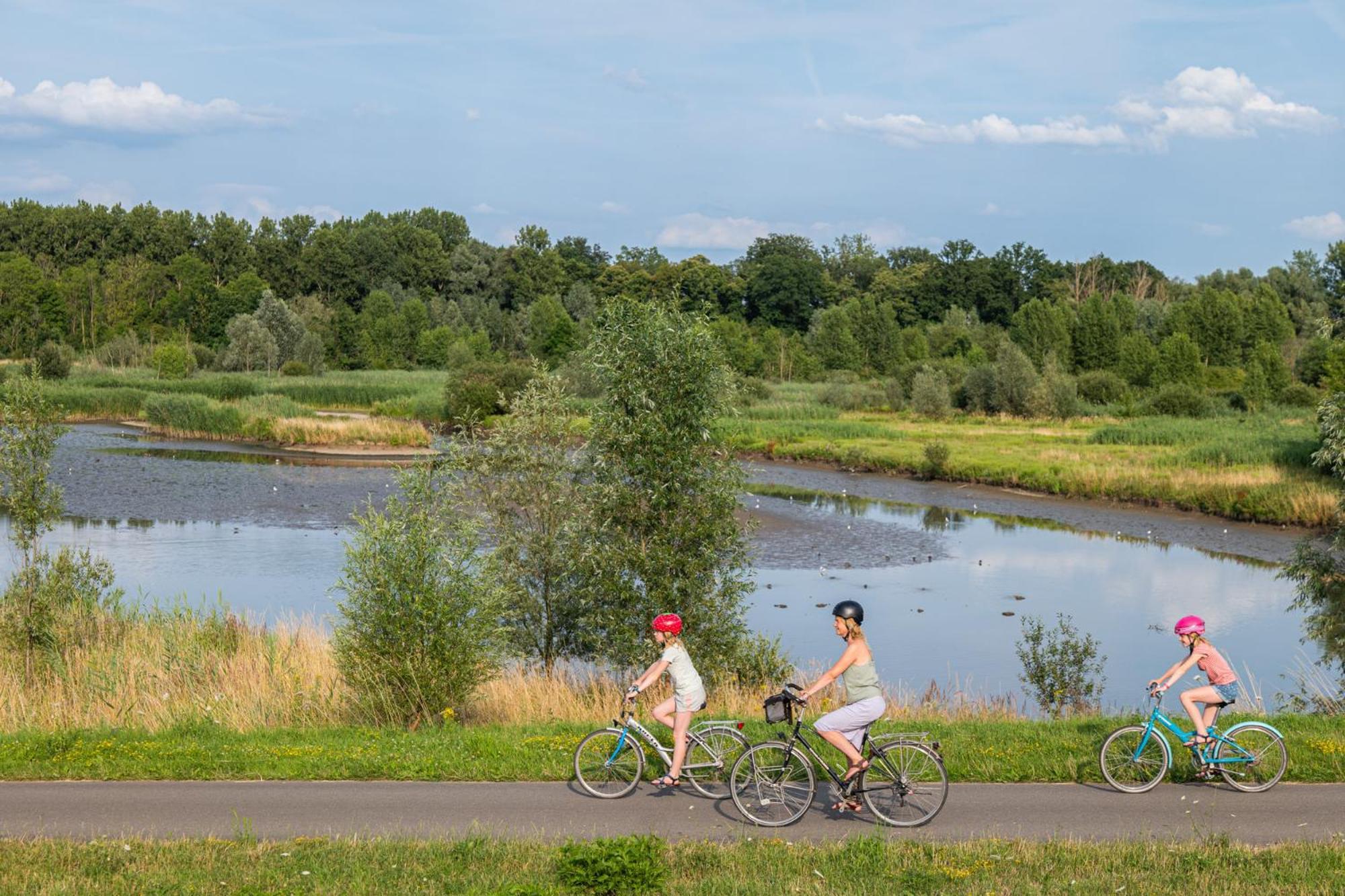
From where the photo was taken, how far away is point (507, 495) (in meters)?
23.5

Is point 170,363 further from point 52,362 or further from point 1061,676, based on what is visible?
point 1061,676

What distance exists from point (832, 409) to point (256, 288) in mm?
68538

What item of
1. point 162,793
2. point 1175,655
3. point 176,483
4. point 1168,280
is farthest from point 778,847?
point 1168,280

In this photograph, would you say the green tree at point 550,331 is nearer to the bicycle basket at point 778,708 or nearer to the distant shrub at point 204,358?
the distant shrub at point 204,358

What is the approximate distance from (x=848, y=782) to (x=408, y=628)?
7054mm

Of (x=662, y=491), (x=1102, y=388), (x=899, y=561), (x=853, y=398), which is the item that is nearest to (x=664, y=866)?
(x=662, y=491)

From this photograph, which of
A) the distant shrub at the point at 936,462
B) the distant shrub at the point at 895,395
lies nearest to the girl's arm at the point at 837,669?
the distant shrub at the point at 936,462

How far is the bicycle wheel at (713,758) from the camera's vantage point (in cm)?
1220

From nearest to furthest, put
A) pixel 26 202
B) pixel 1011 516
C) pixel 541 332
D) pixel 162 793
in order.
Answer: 1. pixel 162 793
2. pixel 1011 516
3. pixel 541 332
4. pixel 26 202

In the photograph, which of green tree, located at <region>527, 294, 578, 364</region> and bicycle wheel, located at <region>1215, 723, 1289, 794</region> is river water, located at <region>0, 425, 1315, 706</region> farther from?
green tree, located at <region>527, 294, 578, 364</region>

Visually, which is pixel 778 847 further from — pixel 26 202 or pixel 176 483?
pixel 26 202

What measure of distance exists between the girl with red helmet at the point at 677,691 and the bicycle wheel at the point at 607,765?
0.34 metres

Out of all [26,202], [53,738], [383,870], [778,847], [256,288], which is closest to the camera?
[383,870]

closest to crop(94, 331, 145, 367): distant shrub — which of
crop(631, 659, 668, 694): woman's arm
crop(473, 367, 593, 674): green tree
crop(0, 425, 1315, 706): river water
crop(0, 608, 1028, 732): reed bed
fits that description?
crop(0, 425, 1315, 706): river water
